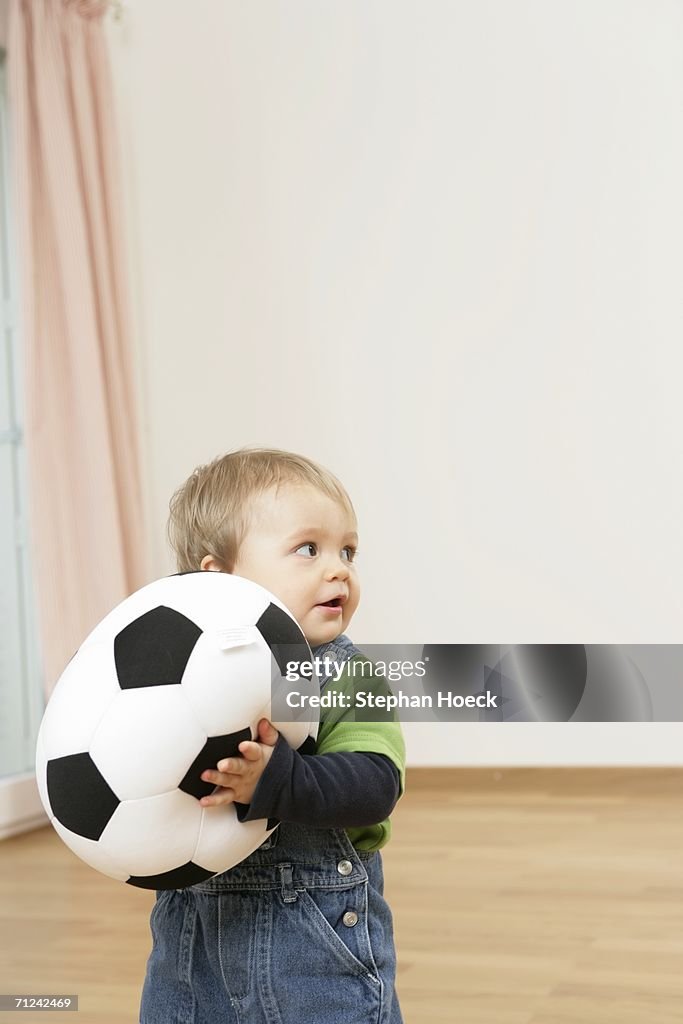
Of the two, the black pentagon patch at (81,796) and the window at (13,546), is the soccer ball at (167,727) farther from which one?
the window at (13,546)

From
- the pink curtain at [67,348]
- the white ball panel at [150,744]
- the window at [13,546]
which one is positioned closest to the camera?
the white ball panel at [150,744]

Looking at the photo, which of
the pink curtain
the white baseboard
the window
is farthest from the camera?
the window

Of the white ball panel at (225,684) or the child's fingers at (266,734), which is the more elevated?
the white ball panel at (225,684)

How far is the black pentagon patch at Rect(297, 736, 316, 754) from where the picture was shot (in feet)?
3.17

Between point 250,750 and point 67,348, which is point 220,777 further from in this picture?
point 67,348

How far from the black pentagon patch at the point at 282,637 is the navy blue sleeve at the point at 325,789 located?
0.07 m

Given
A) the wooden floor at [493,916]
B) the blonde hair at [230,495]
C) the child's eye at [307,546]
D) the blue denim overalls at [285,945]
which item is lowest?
the wooden floor at [493,916]

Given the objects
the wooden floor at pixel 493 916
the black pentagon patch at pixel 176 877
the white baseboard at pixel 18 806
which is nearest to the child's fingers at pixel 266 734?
the black pentagon patch at pixel 176 877

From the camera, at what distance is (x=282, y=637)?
0.93 metres

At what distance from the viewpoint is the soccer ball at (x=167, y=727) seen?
884mm

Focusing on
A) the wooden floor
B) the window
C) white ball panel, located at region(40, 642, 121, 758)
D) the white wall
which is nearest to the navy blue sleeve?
white ball panel, located at region(40, 642, 121, 758)

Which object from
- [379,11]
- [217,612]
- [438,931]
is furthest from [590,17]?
[217,612]

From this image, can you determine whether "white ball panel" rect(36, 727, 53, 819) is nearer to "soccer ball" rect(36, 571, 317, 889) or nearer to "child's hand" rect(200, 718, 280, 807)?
"soccer ball" rect(36, 571, 317, 889)

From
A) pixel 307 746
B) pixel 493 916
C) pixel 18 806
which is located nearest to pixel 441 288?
pixel 18 806
